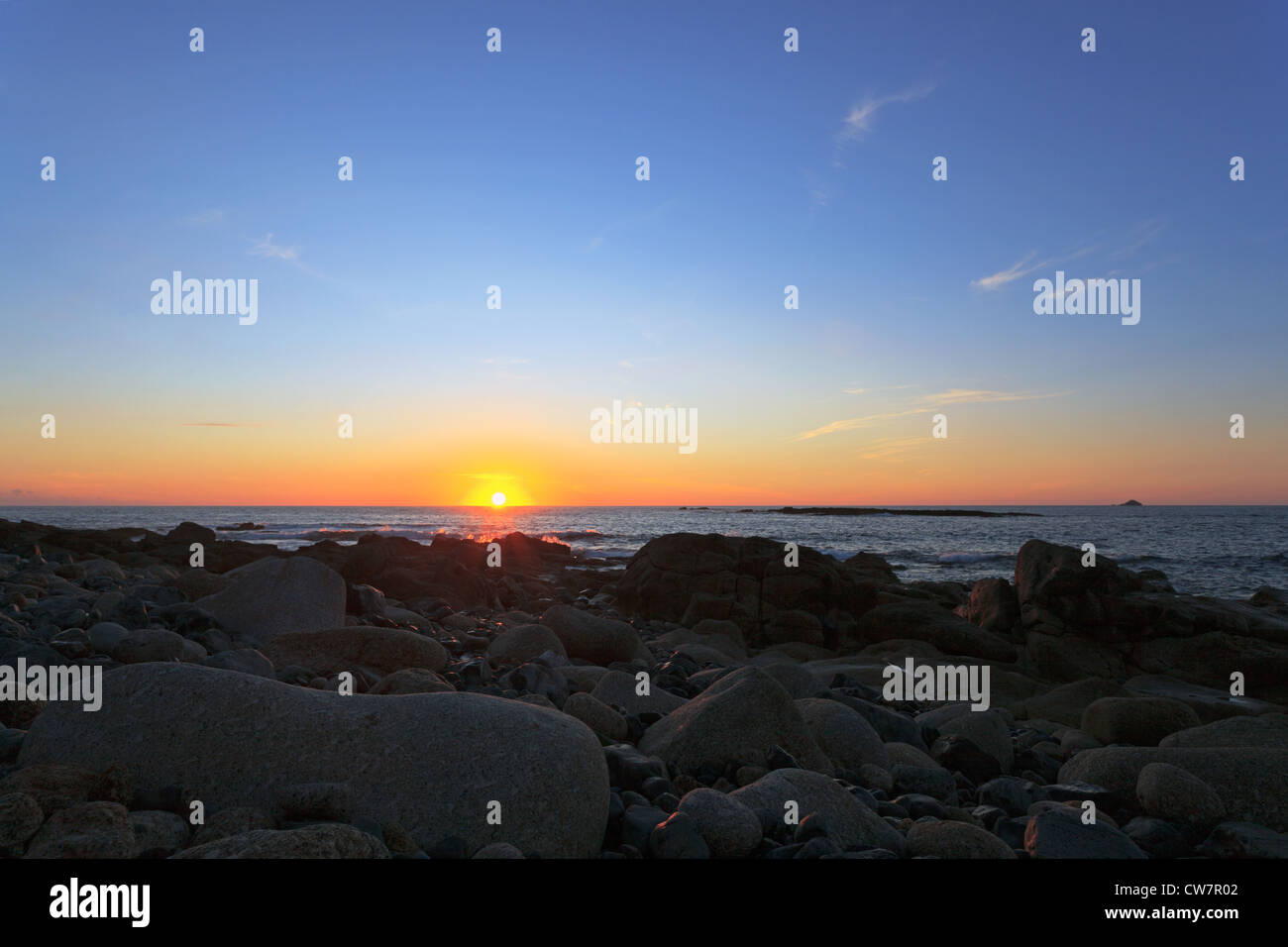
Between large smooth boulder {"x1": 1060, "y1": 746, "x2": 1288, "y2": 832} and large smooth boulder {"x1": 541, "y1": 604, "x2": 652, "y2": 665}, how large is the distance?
A: 18.5 ft

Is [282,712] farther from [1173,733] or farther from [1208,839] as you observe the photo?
[1173,733]

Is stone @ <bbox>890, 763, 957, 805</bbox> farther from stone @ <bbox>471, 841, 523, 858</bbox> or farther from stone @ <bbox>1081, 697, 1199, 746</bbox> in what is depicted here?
stone @ <bbox>1081, 697, 1199, 746</bbox>

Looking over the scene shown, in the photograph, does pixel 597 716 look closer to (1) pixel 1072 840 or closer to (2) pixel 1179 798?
(1) pixel 1072 840

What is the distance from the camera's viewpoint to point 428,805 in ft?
12.1

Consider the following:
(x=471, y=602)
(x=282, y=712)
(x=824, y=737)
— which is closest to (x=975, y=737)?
(x=824, y=737)

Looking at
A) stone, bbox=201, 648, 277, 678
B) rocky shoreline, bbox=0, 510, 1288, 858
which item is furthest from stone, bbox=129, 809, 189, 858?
stone, bbox=201, 648, 277, 678

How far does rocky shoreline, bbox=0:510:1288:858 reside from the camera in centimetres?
364

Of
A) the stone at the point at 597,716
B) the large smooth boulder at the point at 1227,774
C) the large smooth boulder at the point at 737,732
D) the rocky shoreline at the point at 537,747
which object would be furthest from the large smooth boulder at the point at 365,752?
the large smooth boulder at the point at 1227,774

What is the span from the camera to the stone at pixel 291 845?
287 cm

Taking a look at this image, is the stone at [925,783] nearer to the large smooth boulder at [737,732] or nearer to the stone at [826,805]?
the large smooth boulder at [737,732]

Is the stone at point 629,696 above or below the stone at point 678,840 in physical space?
below

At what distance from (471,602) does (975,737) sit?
11218 millimetres

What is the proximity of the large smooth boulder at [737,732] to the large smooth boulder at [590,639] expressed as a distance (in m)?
4.38
